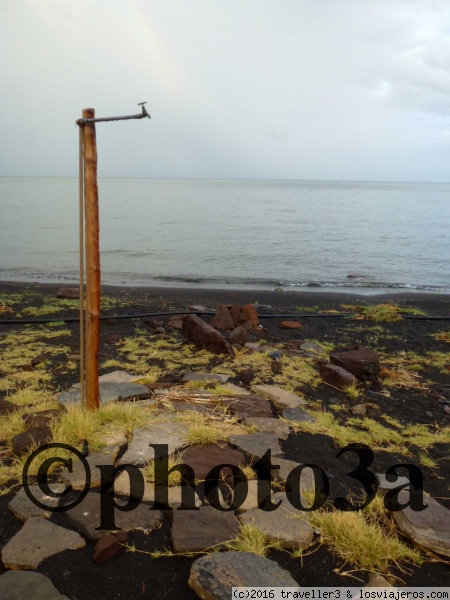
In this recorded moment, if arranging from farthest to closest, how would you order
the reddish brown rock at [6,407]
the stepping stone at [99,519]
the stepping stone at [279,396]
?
the stepping stone at [279,396] → the reddish brown rock at [6,407] → the stepping stone at [99,519]

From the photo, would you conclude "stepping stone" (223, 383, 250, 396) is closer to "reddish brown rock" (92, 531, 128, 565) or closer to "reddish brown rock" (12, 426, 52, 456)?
"reddish brown rock" (12, 426, 52, 456)

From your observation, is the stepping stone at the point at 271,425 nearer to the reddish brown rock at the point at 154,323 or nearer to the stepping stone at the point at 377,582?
the stepping stone at the point at 377,582

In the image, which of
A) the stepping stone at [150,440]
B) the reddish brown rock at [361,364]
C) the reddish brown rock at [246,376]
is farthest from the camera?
the reddish brown rock at [361,364]

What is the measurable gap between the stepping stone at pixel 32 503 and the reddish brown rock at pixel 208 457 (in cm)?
98

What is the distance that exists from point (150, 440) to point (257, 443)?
3.05ft

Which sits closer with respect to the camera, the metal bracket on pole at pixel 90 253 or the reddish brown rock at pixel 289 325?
the metal bracket on pole at pixel 90 253

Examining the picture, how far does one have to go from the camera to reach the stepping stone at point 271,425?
4945 millimetres

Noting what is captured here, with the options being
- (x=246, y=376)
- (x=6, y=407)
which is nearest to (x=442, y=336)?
(x=246, y=376)

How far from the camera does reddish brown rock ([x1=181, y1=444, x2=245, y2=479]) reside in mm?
4070

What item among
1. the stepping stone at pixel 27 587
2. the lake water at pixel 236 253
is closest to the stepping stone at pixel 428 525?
the stepping stone at pixel 27 587

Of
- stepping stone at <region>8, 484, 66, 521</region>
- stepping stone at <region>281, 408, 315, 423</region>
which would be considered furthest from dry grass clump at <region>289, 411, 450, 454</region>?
stepping stone at <region>8, 484, 66, 521</region>

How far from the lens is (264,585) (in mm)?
2895

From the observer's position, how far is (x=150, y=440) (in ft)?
14.8

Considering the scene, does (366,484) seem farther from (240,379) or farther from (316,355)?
(316,355)
